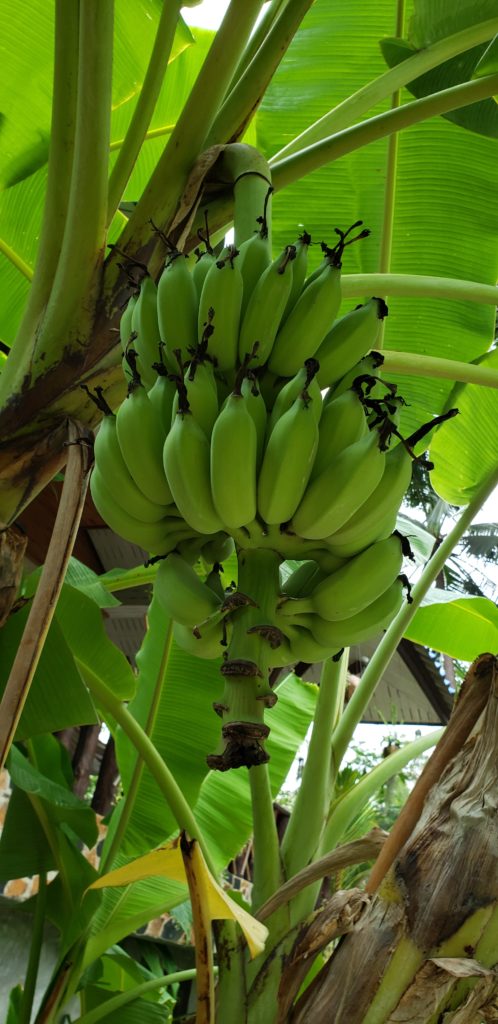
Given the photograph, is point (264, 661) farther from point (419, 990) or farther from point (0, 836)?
point (0, 836)

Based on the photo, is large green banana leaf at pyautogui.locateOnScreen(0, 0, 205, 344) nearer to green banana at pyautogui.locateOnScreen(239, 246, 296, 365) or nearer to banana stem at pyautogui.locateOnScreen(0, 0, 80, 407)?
banana stem at pyautogui.locateOnScreen(0, 0, 80, 407)

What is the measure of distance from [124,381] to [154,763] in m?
0.70

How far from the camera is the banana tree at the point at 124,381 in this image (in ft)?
2.52

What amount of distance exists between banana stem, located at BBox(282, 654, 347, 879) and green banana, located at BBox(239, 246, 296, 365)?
0.68 metres

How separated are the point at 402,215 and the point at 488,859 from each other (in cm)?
104

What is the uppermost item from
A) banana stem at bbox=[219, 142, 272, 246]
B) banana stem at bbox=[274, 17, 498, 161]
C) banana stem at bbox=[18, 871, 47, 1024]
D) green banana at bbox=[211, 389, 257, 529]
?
banana stem at bbox=[274, 17, 498, 161]

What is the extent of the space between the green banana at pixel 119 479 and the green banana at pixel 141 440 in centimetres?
1

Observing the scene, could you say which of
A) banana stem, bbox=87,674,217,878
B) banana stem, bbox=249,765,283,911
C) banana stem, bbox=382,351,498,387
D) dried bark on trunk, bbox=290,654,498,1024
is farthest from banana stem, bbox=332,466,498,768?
banana stem, bbox=382,351,498,387

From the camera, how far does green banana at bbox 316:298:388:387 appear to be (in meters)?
0.72

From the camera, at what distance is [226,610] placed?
64 cm

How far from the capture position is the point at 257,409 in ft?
2.15

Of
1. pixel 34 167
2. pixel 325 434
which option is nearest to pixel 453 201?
pixel 34 167

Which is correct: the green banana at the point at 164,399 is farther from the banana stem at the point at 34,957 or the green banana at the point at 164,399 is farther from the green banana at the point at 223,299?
the banana stem at the point at 34,957

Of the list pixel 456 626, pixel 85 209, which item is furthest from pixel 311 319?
pixel 456 626
